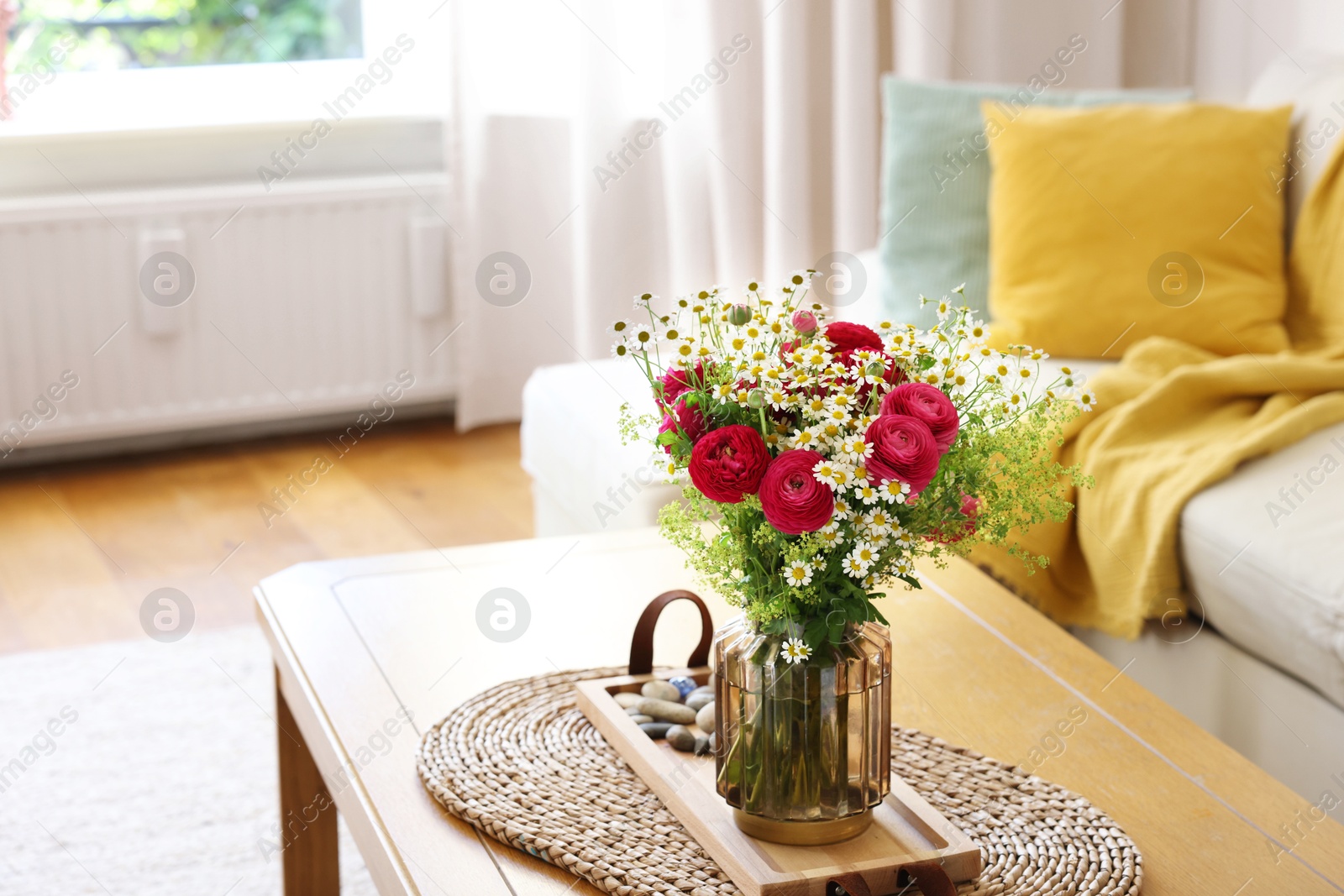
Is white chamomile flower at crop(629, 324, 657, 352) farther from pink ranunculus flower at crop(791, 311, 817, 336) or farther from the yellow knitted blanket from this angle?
the yellow knitted blanket

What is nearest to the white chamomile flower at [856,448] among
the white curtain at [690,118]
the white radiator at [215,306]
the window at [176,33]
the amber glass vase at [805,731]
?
the amber glass vase at [805,731]

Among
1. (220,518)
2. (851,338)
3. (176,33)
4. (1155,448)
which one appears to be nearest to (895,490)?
(851,338)

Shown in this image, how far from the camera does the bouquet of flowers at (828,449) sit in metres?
0.81

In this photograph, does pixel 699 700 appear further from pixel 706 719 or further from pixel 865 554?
pixel 865 554

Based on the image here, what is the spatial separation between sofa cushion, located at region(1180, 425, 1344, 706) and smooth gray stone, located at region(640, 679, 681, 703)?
738 mm

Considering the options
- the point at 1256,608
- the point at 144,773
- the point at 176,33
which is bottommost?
the point at 144,773

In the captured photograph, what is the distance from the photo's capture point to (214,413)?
10.4ft

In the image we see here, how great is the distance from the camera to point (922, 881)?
898 mm

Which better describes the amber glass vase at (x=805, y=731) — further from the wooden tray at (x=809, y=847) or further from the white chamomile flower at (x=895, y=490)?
the white chamomile flower at (x=895, y=490)

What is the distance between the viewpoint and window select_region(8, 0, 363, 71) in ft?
10.6

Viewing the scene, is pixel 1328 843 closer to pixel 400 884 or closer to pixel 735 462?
pixel 735 462

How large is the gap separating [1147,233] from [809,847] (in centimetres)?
145

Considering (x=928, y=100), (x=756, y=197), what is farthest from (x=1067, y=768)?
(x=756, y=197)

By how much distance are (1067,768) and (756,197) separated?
2.14 m
